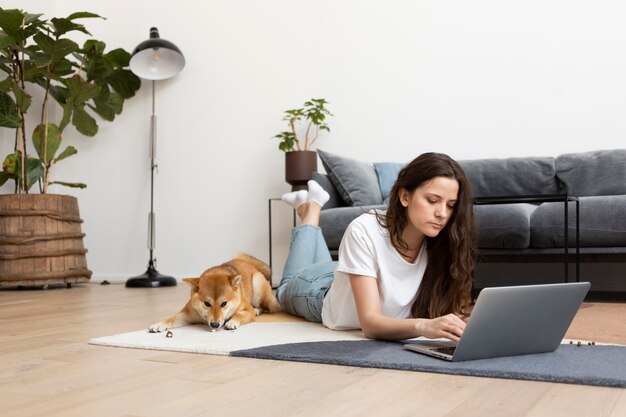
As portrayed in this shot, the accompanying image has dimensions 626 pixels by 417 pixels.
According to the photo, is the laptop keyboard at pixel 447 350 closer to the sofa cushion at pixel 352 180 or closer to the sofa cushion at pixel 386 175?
the sofa cushion at pixel 352 180

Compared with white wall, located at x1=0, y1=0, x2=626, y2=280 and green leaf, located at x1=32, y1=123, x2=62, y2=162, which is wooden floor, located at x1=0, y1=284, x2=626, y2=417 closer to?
white wall, located at x1=0, y1=0, x2=626, y2=280

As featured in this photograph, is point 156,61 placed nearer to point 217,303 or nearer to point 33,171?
point 33,171

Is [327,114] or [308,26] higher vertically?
[308,26]

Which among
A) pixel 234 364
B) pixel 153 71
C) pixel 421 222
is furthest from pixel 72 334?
pixel 153 71

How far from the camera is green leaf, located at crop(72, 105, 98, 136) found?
5.07 metres

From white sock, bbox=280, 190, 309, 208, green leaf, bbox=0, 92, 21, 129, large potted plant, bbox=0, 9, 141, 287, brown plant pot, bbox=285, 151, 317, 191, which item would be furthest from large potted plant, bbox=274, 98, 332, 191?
green leaf, bbox=0, 92, 21, 129

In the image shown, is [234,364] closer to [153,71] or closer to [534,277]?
[534,277]

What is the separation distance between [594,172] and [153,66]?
117 inches

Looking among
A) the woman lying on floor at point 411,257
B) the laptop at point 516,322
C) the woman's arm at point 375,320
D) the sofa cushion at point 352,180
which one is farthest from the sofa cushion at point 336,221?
the laptop at point 516,322

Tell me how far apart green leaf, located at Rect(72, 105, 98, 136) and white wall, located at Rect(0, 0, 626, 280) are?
28 cm

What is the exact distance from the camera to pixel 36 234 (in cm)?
450

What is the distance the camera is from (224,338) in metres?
2.12

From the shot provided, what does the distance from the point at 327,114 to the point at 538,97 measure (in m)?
1.36

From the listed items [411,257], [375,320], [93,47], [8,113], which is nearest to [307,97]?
[93,47]
